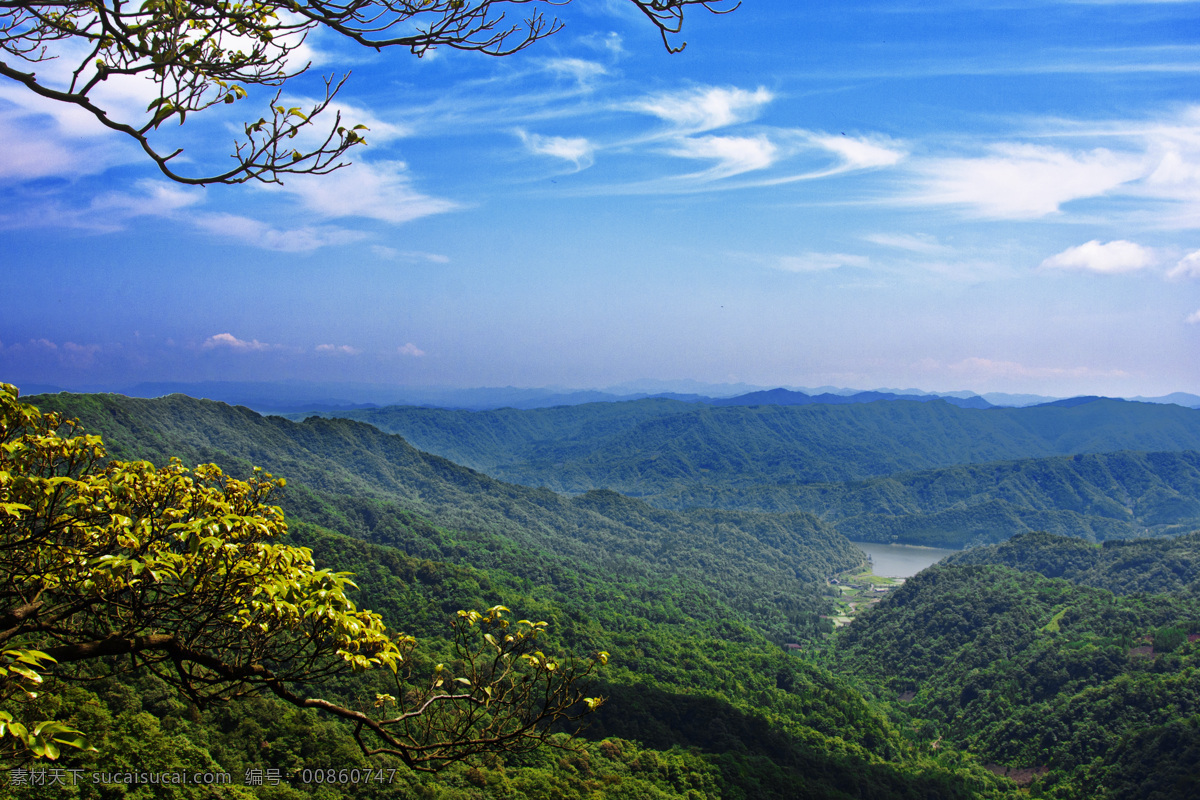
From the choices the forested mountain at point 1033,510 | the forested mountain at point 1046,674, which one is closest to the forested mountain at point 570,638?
the forested mountain at point 1046,674

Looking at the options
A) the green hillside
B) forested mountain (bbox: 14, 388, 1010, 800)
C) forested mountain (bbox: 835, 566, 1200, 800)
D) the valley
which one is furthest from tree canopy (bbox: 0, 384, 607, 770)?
the green hillside

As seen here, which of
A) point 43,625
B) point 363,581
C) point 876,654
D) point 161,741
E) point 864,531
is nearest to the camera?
point 43,625

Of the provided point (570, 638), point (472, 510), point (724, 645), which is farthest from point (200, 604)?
point (472, 510)

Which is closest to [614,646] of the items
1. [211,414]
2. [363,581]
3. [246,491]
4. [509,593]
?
[509,593]

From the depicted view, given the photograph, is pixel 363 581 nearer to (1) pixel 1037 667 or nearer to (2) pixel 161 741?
(2) pixel 161 741

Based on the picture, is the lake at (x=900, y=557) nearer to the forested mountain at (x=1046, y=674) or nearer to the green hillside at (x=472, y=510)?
the green hillside at (x=472, y=510)

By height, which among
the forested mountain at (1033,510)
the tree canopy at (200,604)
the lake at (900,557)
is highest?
the tree canopy at (200,604)
